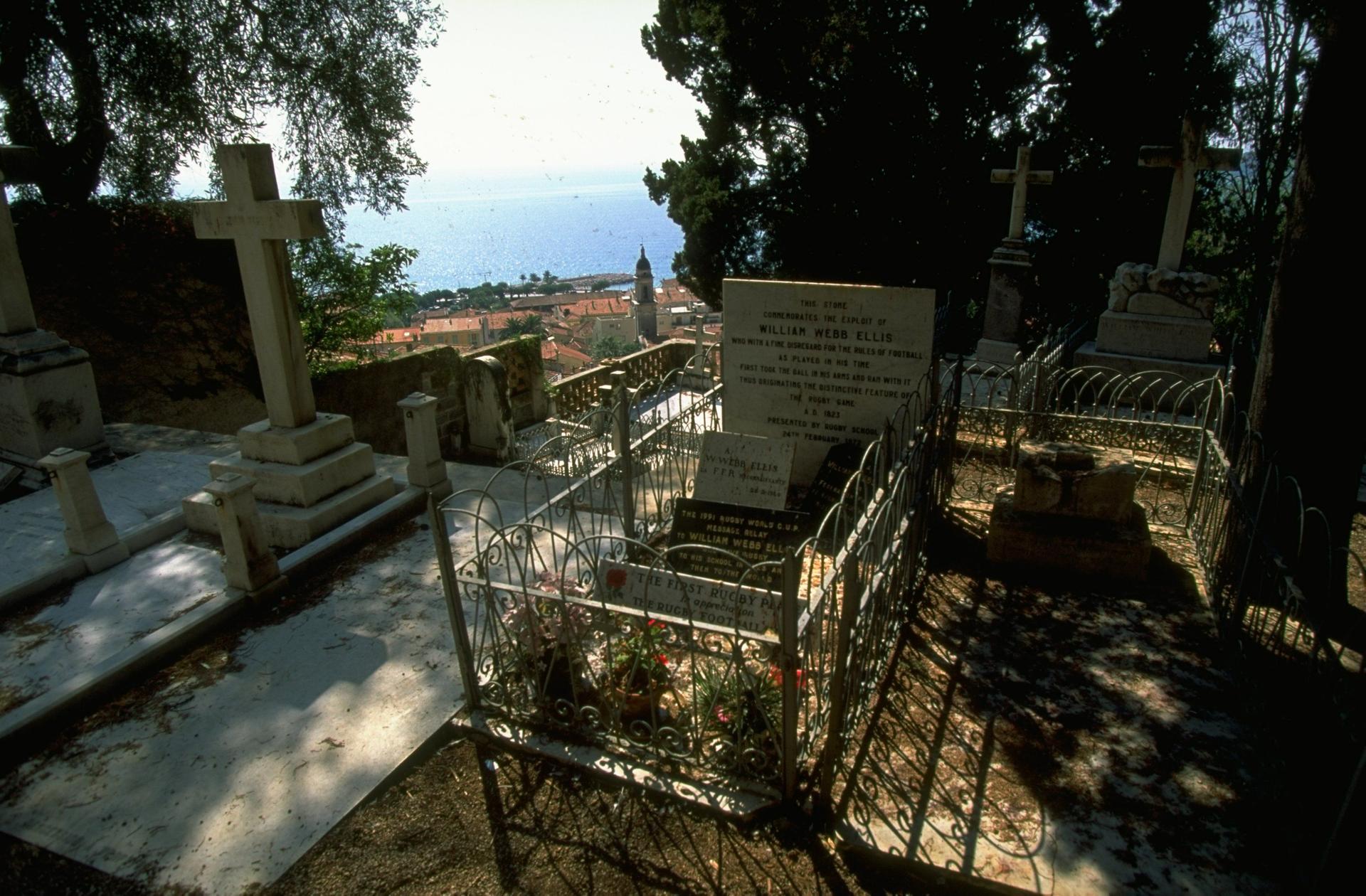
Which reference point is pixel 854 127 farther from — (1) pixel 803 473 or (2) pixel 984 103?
(1) pixel 803 473

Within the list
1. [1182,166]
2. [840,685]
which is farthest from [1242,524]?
[1182,166]

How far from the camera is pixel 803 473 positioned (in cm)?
648

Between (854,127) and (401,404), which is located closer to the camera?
(401,404)

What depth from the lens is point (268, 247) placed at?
6207 mm

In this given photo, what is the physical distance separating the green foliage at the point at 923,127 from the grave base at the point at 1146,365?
6.58 m

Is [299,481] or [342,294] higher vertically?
[342,294]

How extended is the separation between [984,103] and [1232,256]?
5.81 meters

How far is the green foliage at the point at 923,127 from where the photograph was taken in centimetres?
1473

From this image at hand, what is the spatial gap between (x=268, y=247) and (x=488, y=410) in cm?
715

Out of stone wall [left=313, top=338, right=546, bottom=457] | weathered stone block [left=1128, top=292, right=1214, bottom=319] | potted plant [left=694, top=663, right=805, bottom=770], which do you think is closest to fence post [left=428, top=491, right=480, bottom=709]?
potted plant [left=694, top=663, right=805, bottom=770]

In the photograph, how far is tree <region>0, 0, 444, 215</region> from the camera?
10086mm

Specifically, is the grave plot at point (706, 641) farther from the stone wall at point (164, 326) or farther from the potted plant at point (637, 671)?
the stone wall at point (164, 326)

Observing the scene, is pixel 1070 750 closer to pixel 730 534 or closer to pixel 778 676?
pixel 778 676

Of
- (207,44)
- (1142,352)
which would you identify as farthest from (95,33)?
(1142,352)
